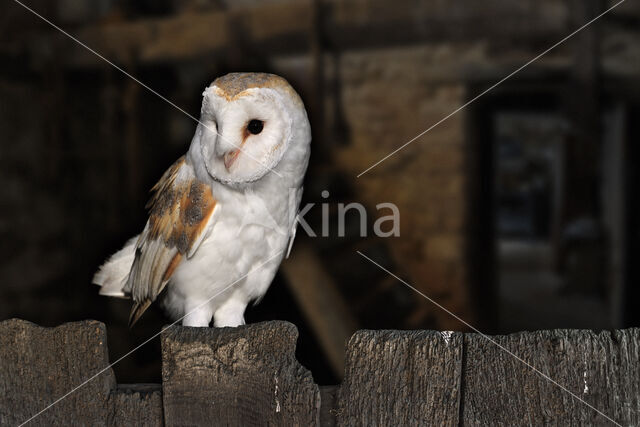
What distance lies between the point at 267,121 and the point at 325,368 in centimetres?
216

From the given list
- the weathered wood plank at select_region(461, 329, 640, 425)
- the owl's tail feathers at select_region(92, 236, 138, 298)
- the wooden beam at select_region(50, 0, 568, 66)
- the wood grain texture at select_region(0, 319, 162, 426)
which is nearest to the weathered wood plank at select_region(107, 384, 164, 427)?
the wood grain texture at select_region(0, 319, 162, 426)

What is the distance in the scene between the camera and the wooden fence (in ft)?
2.84

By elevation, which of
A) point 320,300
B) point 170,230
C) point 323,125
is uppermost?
point 323,125

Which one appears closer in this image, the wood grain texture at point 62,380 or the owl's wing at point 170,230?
the wood grain texture at point 62,380

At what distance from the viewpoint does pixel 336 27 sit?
116 inches

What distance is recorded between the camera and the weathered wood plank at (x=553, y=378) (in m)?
0.86

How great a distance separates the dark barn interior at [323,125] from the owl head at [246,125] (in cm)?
143

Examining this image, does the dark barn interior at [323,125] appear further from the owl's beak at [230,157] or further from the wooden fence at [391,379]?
the wooden fence at [391,379]

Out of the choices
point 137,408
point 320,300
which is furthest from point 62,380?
point 320,300

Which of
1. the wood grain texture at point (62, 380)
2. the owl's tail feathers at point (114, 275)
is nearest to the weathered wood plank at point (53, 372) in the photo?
the wood grain texture at point (62, 380)

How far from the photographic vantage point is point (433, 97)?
3373 mm

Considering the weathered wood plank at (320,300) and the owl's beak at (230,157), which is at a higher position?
the owl's beak at (230,157)

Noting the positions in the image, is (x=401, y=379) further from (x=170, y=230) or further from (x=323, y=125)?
(x=323, y=125)

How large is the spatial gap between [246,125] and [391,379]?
536 mm
